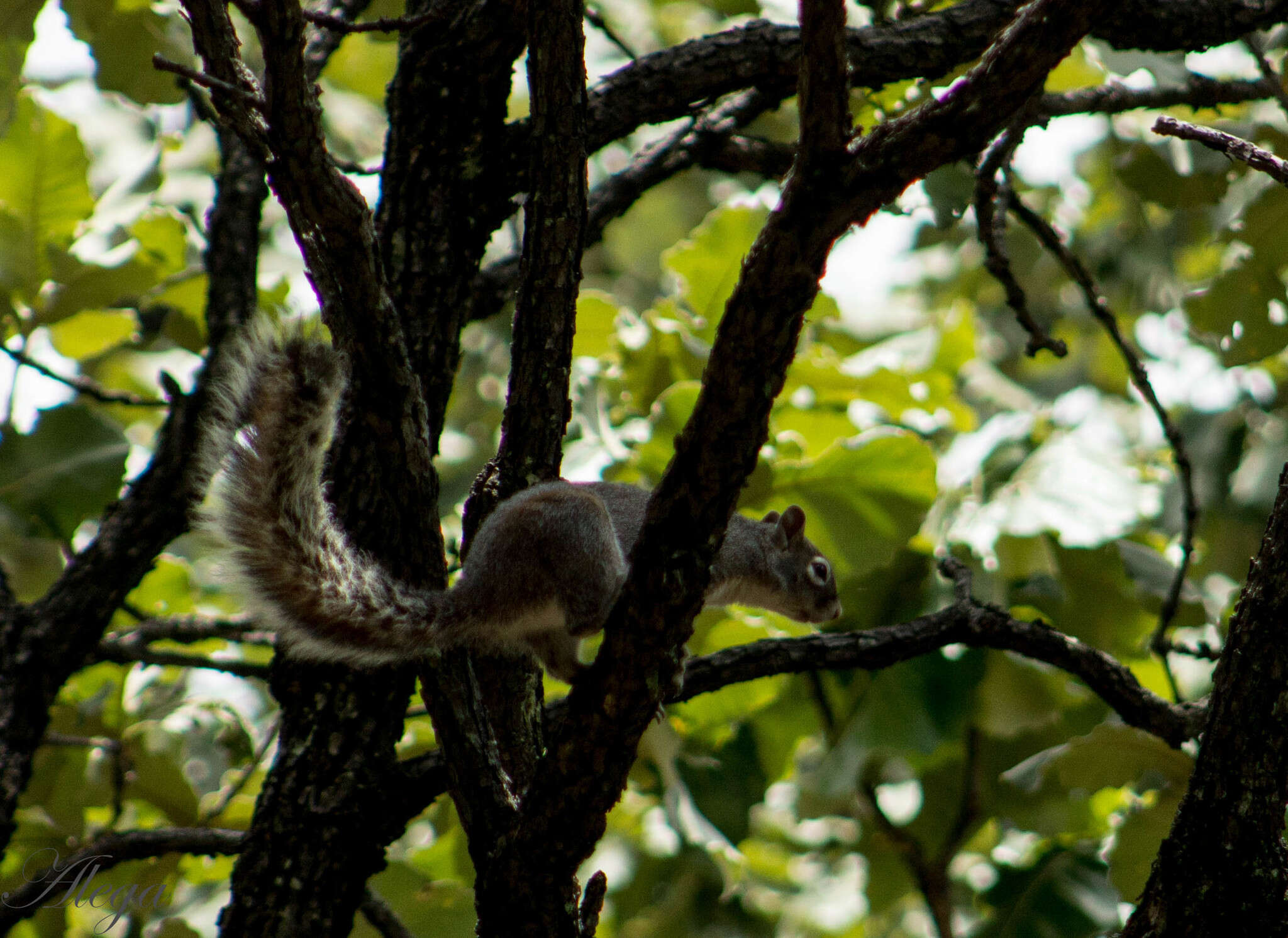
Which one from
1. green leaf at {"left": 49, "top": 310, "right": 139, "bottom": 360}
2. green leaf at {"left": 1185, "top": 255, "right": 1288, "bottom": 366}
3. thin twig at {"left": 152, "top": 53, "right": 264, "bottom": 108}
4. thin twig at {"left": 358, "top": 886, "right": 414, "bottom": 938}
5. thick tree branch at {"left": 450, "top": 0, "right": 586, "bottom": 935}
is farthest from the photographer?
green leaf at {"left": 49, "top": 310, "right": 139, "bottom": 360}

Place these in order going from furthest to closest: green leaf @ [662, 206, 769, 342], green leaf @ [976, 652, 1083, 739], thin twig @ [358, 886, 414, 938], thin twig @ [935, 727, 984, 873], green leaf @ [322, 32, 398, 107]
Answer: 1. green leaf @ [322, 32, 398, 107]
2. green leaf @ [662, 206, 769, 342]
3. thin twig @ [935, 727, 984, 873]
4. green leaf @ [976, 652, 1083, 739]
5. thin twig @ [358, 886, 414, 938]

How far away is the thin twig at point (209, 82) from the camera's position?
1.60m

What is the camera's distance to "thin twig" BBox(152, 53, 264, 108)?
1.60 m

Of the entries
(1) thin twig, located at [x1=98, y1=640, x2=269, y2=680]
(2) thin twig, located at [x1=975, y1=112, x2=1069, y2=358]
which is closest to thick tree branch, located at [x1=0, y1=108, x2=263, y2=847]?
(1) thin twig, located at [x1=98, y1=640, x2=269, y2=680]

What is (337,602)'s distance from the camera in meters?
2.08

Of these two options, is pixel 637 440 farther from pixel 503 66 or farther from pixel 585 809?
pixel 585 809

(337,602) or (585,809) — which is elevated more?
(337,602)

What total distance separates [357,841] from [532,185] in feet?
3.98

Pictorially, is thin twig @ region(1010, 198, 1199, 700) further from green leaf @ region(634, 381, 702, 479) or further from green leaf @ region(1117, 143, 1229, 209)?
green leaf @ region(634, 381, 702, 479)

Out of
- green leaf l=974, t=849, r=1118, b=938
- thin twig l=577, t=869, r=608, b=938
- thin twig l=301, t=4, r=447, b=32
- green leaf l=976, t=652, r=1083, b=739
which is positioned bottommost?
thin twig l=577, t=869, r=608, b=938

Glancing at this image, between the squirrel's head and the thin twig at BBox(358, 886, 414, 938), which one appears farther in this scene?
the squirrel's head

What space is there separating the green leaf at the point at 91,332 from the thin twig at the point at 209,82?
1.96 m

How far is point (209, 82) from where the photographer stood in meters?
1.65

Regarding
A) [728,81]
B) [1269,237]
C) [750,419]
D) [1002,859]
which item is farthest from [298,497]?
[1002,859]
